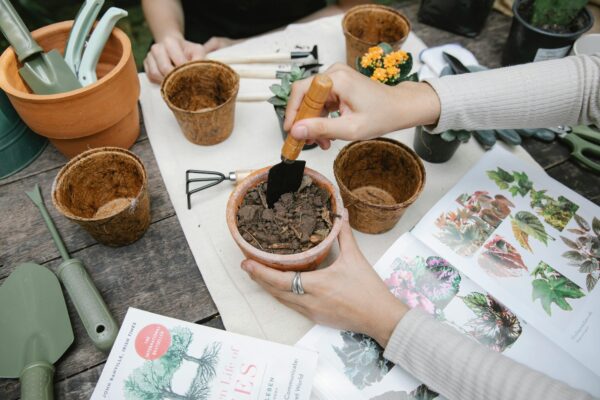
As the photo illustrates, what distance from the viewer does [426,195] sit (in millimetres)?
894

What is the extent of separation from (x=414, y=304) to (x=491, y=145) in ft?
1.52

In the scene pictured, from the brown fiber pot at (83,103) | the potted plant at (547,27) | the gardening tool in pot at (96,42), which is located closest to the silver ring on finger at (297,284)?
the brown fiber pot at (83,103)

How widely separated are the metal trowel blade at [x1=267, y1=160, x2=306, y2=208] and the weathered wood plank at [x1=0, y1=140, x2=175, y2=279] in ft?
0.88

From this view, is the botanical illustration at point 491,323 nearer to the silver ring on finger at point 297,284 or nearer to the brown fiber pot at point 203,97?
the silver ring on finger at point 297,284

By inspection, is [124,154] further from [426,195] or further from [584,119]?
[584,119]

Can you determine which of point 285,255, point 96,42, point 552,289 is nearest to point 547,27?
point 552,289

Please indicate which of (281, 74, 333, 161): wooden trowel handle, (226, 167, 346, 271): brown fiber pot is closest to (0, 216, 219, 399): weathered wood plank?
(226, 167, 346, 271): brown fiber pot

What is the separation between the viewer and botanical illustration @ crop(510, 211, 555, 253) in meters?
0.81

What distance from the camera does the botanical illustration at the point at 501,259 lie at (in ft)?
2.52

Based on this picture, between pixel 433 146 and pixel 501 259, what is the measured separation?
282 mm

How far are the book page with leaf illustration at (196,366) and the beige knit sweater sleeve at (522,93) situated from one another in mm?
548

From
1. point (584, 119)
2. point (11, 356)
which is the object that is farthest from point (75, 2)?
point (584, 119)

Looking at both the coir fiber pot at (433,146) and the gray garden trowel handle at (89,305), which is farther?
the coir fiber pot at (433,146)

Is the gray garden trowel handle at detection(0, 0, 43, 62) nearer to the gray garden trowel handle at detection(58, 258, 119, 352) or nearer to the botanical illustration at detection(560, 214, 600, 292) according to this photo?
the gray garden trowel handle at detection(58, 258, 119, 352)
